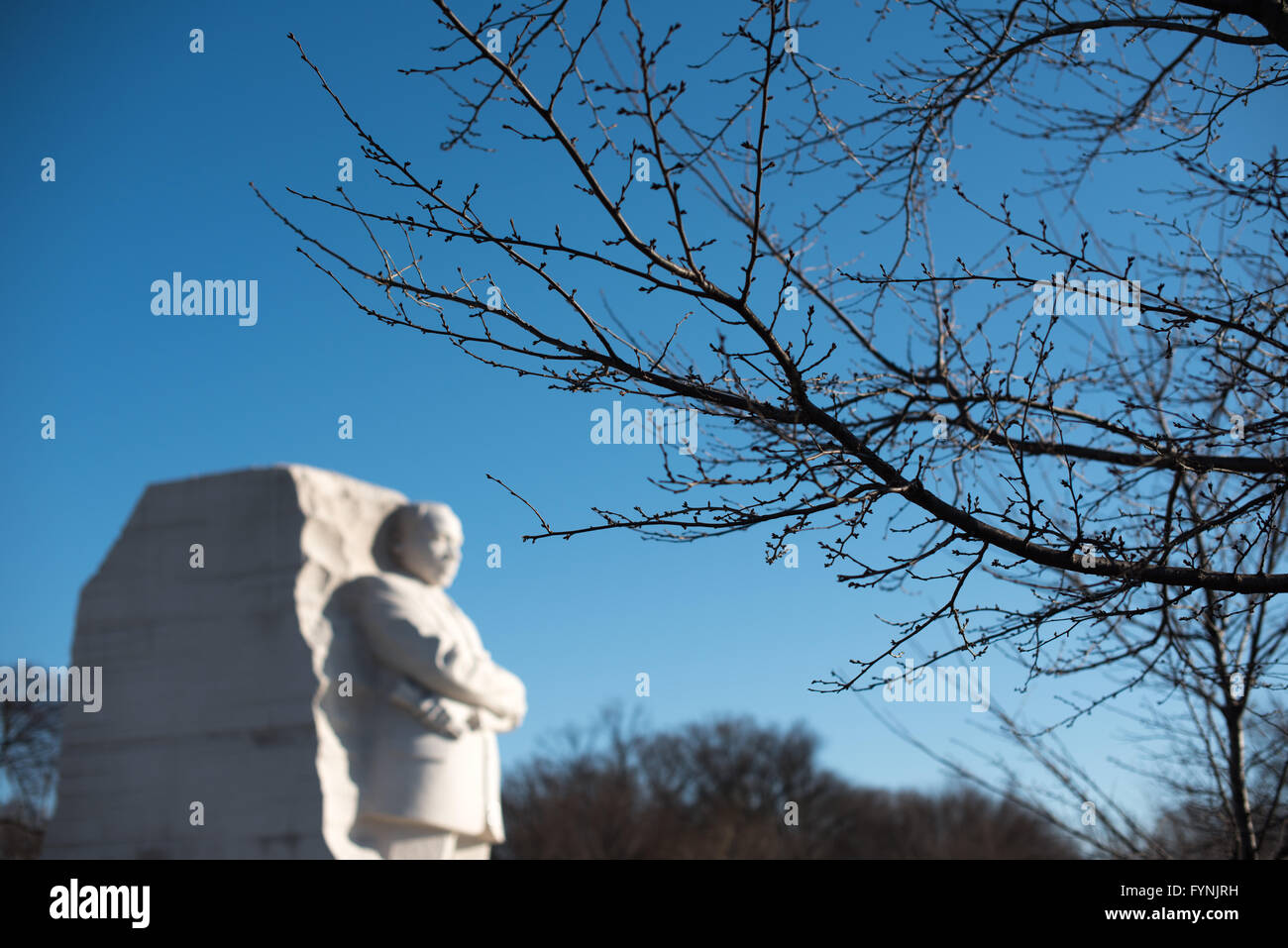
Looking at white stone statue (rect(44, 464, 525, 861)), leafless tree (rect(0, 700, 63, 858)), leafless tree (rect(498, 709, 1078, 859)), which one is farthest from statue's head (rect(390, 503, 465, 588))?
leafless tree (rect(498, 709, 1078, 859))

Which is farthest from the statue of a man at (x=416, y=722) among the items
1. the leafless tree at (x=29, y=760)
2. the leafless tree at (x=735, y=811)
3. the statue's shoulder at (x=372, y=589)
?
the leafless tree at (x=735, y=811)

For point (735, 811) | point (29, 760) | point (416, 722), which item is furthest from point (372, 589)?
point (735, 811)

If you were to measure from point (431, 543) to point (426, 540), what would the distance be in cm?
5

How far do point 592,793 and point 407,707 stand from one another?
966 inches

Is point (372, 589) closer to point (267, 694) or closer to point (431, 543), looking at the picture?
point (431, 543)

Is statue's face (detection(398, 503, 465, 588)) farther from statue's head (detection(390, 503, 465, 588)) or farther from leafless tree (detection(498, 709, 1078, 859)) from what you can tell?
leafless tree (detection(498, 709, 1078, 859))

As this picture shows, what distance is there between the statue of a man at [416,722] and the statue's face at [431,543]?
0.21 m

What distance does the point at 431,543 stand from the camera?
31.0 ft

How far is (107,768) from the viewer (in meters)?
8.67

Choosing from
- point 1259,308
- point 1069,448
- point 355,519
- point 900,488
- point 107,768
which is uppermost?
point 355,519

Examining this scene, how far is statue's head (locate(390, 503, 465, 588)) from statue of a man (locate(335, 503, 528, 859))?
21cm

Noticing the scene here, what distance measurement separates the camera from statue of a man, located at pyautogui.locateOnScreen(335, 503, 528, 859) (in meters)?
8.57
